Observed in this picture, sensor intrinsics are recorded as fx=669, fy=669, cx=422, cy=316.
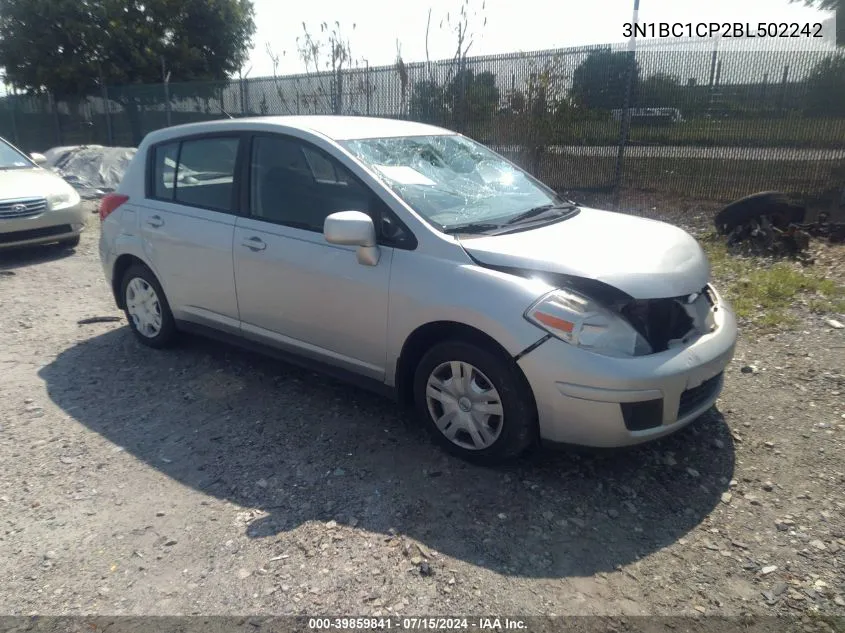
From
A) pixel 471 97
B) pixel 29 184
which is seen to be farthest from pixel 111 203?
pixel 471 97

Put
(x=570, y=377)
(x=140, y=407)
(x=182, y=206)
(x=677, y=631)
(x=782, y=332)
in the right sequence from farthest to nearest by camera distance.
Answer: (x=782, y=332) → (x=182, y=206) → (x=140, y=407) → (x=570, y=377) → (x=677, y=631)

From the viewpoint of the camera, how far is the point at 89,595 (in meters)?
2.74

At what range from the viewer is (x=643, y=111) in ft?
34.1

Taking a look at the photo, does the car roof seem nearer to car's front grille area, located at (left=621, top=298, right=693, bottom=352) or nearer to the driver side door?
the driver side door

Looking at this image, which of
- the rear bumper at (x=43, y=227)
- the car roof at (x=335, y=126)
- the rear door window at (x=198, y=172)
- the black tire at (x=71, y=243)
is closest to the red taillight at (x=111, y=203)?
the rear door window at (x=198, y=172)

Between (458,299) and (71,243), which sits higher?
(458,299)

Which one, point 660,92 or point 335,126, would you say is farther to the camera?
point 660,92

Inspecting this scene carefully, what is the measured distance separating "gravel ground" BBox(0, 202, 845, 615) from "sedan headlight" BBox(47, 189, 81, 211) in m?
4.66

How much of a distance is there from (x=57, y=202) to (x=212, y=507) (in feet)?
22.8

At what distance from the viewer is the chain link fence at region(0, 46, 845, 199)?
30.5ft

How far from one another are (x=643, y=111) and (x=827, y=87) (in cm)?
245

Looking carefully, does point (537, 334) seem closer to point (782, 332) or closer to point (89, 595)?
point (89, 595)

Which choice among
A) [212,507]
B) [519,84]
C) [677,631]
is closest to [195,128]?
[212,507]

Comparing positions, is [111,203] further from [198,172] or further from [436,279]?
[436,279]
